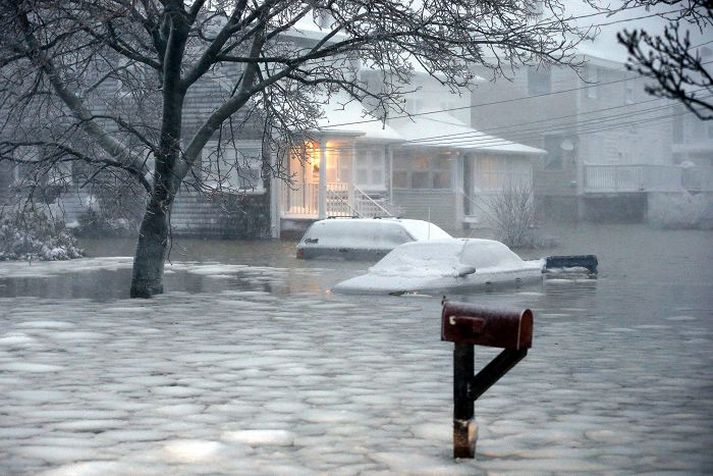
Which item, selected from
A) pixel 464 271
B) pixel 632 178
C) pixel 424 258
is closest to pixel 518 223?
pixel 424 258

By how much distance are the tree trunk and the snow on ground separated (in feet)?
10.5

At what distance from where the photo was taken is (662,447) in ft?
24.7

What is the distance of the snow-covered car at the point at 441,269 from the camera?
19859 millimetres

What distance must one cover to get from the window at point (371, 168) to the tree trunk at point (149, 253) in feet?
78.4

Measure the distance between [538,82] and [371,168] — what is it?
14.4 metres

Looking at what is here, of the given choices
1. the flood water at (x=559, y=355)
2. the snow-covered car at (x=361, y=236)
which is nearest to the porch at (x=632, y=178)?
the flood water at (x=559, y=355)

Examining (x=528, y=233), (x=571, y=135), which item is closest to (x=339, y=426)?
(x=528, y=233)

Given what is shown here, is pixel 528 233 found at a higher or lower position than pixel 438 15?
lower

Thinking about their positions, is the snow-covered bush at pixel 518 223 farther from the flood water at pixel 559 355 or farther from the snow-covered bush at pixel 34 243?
the snow-covered bush at pixel 34 243

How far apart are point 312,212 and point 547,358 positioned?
94.9 feet

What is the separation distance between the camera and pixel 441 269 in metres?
20.3

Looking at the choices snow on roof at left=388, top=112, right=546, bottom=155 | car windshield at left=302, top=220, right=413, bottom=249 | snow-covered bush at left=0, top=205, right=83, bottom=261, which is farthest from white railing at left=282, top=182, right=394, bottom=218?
snow-covered bush at left=0, top=205, right=83, bottom=261

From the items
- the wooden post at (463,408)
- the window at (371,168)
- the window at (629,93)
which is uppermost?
the window at (629,93)

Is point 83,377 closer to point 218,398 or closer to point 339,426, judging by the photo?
point 218,398
